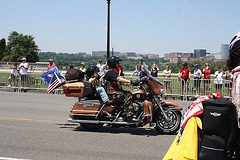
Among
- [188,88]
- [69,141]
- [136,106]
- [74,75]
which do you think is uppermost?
[74,75]

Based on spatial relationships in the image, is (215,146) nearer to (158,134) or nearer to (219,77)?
(158,134)

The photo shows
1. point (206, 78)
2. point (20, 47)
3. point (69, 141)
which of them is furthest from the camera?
point (20, 47)

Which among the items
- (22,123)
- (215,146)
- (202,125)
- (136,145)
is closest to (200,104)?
(202,125)

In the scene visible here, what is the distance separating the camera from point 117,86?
7.62m

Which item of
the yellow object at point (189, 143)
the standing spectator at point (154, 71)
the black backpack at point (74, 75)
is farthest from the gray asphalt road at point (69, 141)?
the standing spectator at point (154, 71)

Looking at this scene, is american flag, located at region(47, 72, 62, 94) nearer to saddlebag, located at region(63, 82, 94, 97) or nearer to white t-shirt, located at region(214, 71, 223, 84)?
saddlebag, located at region(63, 82, 94, 97)

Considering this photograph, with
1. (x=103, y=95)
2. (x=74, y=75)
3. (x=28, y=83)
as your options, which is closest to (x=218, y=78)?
(x=103, y=95)

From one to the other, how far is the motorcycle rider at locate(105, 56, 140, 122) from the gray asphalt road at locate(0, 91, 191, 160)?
0.60 metres

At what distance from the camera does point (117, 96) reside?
292 inches

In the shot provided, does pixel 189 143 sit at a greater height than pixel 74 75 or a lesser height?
lesser

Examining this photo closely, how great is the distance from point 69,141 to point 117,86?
5.90 ft

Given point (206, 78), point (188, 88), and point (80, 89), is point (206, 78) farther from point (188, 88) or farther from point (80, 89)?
point (80, 89)

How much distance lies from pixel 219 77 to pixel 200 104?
1383 centimetres

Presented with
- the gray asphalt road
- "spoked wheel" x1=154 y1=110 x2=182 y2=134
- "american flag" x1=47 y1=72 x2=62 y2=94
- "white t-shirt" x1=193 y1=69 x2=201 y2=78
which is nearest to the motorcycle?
"spoked wheel" x1=154 y1=110 x2=182 y2=134
